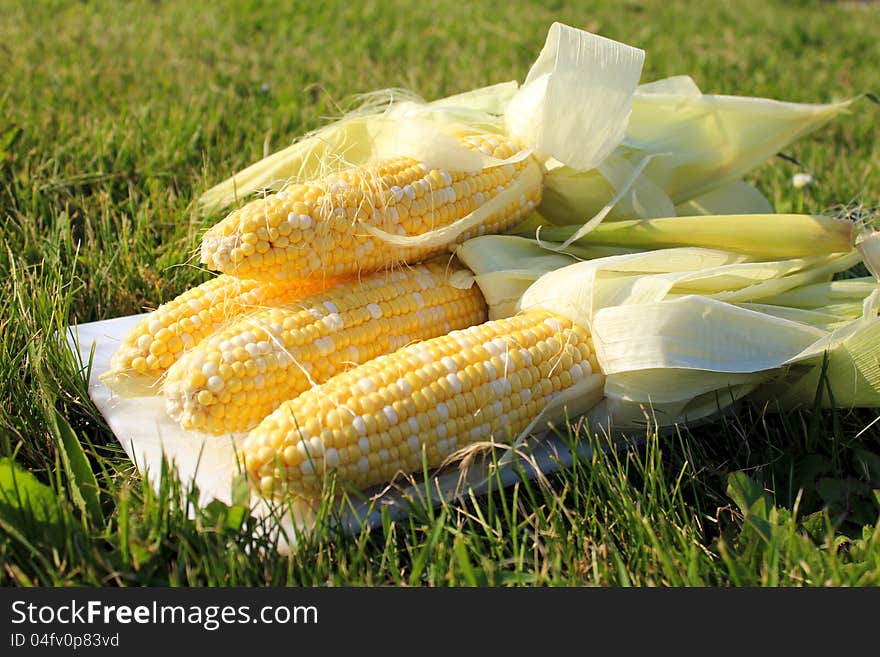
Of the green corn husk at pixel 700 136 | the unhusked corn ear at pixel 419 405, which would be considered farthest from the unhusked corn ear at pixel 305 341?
the green corn husk at pixel 700 136

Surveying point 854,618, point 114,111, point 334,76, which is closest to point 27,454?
point 854,618

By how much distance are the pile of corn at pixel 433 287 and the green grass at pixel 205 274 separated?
0.53 feet

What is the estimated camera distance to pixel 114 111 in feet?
12.1

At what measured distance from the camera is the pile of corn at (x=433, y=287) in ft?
5.63

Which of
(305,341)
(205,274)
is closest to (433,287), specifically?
(305,341)

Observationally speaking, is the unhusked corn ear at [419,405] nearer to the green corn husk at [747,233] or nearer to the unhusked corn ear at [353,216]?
the unhusked corn ear at [353,216]

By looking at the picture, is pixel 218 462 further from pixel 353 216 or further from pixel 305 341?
pixel 353 216

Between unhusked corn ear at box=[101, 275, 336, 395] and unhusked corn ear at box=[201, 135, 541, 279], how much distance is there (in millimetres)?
105

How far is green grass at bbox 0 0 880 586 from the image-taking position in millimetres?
1487

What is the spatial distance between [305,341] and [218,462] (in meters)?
0.31

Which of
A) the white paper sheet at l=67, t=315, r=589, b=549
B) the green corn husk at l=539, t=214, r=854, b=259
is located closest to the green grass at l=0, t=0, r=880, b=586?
the white paper sheet at l=67, t=315, r=589, b=549

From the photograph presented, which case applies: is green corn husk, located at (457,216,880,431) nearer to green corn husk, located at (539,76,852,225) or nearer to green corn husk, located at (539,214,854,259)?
green corn husk, located at (539,214,854,259)

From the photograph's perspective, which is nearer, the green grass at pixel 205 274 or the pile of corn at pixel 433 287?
the green grass at pixel 205 274

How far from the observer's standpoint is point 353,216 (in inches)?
77.4
